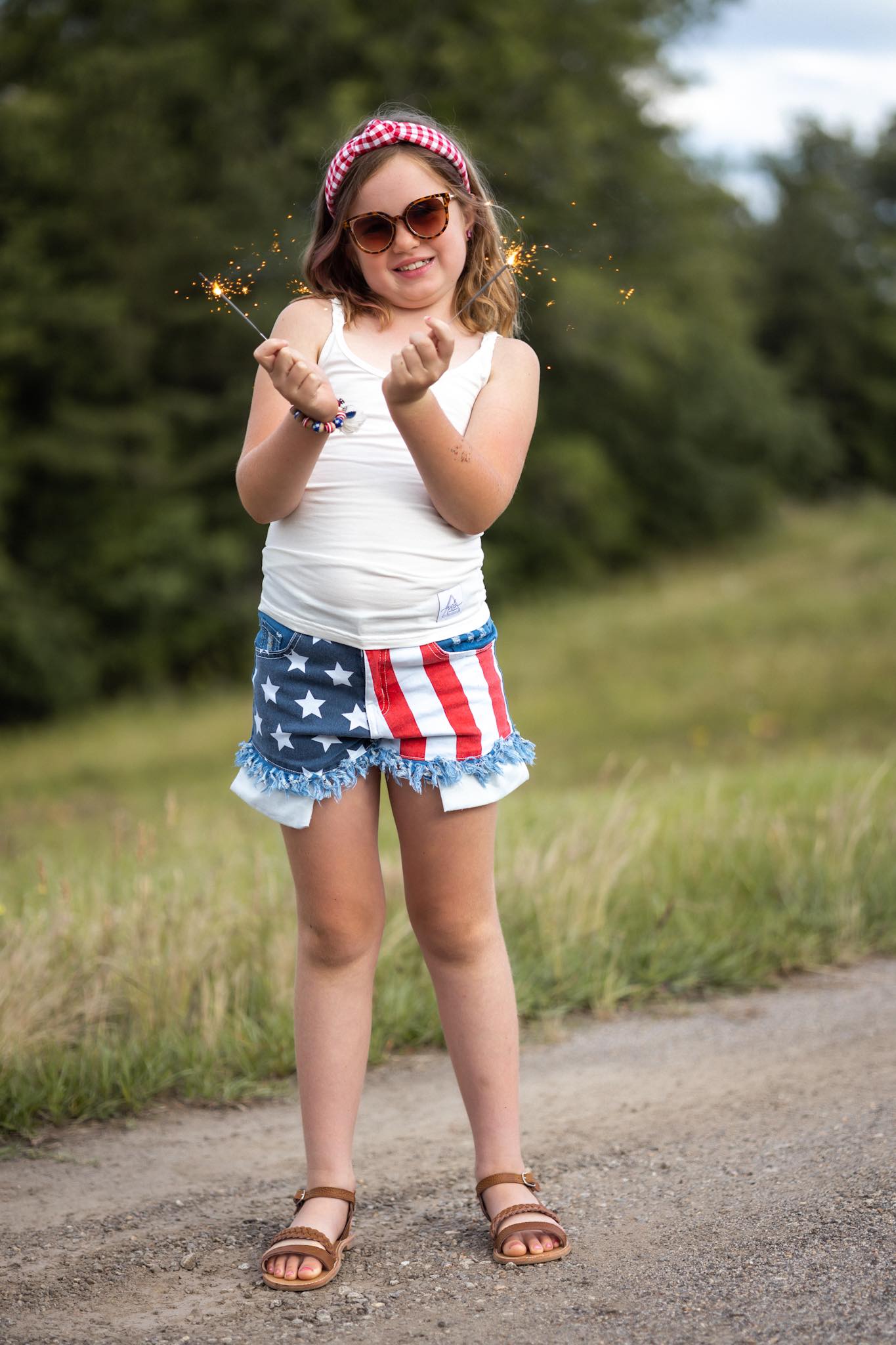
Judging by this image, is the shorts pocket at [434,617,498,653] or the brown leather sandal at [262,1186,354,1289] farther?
the shorts pocket at [434,617,498,653]

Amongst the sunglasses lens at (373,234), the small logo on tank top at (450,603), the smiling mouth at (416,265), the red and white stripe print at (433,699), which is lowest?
the red and white stripe print at (433,699)

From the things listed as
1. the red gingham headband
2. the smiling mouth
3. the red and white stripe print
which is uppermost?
the red gingham headband

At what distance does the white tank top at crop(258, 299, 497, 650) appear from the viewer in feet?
7.22

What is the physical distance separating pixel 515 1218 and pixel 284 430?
1.37 metres

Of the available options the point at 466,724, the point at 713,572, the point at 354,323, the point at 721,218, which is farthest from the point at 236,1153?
Result: the point at 721,218

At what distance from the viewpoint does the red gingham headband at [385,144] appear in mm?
2283

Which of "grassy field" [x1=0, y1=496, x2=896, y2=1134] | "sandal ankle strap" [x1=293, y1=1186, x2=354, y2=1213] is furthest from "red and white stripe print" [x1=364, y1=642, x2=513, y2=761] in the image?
"grassy field" [x1=0, y1=496, x2=896, y2=1134]

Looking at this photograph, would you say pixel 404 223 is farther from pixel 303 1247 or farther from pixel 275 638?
pixel 303 1247

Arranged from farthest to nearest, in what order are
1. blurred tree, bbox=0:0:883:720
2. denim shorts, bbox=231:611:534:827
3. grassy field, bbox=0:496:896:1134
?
1. blurred tree, bbox=0:0:883:720
2. grassy field, bbox=0:496:896:1134
3. denim shorts, bbox=231:611:534:827

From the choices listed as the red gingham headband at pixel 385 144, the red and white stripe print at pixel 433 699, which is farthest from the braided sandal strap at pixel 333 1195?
the red gingham headband at pixel 385 144

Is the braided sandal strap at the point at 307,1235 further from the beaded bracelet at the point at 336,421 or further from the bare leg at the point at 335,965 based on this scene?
the beaded bracelet at the point at 336,421

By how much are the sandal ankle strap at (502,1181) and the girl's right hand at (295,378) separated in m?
1.34

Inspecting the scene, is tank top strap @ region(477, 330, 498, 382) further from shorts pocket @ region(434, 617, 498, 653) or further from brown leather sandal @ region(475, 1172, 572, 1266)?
brown leather sandal @ region(475, 1172, 572, 1266)

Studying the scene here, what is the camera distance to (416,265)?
7.47ft
